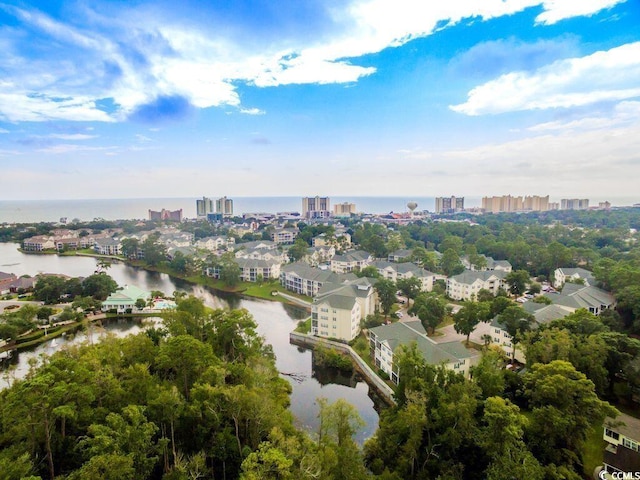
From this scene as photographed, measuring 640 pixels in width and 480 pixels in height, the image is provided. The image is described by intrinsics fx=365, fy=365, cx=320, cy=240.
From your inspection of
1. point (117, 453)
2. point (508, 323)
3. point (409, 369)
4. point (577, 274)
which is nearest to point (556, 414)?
point (409, 369)

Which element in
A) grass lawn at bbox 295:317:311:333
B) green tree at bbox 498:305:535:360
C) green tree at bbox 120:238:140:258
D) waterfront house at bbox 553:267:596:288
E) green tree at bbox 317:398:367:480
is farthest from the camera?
green tree at bbox 120:238:140:258

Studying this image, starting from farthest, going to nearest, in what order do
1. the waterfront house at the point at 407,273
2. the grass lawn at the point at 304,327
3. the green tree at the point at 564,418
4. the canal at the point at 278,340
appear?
the waterfront house at the point at 407,273
the grass lawn at the point at 304,327
the canal at the point at 278,340
the green tree at the point at 564,418

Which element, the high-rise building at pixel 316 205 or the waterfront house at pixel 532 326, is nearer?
the waterfront house at pixel 532 326

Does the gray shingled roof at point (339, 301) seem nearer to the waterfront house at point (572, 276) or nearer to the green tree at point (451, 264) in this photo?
the green tree at point (451, 264)

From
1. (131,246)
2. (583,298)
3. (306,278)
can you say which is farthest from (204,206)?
(583,298)

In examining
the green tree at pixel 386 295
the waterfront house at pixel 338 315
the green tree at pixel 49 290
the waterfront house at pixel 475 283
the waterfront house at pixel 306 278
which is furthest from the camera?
the waterfront house at pixel 306 278

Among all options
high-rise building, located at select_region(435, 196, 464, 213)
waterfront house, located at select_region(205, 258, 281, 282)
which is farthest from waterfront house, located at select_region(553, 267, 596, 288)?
high-rise building, located at select_region(435, 196, 464, 213)

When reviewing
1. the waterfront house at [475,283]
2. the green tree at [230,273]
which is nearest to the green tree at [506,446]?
the waterfront house at [475,283]

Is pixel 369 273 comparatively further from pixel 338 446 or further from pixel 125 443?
pixel 125 443

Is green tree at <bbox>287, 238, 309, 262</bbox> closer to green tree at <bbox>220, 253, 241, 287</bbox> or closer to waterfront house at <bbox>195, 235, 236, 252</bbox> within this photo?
green tree at <bbox>220, 253, 241, 287</bbox>
